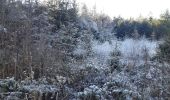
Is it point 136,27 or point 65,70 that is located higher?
point 136,27

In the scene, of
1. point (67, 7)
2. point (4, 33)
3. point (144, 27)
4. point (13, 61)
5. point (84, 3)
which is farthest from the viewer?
point (84, 3)

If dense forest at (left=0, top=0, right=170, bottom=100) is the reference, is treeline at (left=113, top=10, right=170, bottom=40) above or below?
above

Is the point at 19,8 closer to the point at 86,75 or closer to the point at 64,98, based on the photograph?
the point at 86,75

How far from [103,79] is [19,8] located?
20.3 ft

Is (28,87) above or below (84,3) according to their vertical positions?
below

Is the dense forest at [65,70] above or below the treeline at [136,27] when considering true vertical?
below

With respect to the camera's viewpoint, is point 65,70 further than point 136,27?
No

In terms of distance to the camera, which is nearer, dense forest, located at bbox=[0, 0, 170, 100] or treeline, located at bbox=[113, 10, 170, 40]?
dense forest, located at bbox=[0, 0, 170, 100]

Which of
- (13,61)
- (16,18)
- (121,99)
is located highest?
(16,18)

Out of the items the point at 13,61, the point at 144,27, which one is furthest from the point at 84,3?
the point at 13,61

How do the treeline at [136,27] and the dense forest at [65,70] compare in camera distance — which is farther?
the treeline at [136,27]

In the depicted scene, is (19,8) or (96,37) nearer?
(19,8)

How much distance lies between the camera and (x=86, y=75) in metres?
10.3

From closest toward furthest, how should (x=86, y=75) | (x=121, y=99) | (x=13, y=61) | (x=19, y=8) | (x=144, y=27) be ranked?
(x=121, y=99) < (x=13, y=61) < (x=86, y=75) < (x=19, y=8) < (x=144, y=27)
